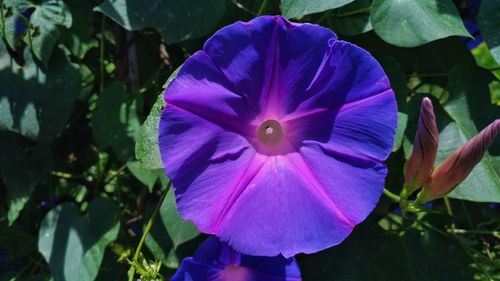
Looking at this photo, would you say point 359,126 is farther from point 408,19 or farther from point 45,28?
point 45,28

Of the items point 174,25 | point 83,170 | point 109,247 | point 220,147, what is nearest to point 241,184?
point 220,147

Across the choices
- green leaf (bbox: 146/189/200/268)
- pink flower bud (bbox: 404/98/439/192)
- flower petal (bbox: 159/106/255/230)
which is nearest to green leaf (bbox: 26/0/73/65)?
green leaf (bbox: 146/189/200/268)

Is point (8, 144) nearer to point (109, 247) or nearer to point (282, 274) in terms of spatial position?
point (109, 247)

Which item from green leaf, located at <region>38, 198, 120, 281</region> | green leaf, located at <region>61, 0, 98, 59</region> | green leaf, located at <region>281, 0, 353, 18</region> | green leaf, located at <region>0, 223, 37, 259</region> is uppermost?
green leaf, located at <region>281, 0, 353, 18</region>

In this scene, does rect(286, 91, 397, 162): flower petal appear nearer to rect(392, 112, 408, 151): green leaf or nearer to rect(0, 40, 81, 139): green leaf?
rect(392, 112, 408, 151): green leaf

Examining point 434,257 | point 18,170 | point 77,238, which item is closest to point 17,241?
point 18,170

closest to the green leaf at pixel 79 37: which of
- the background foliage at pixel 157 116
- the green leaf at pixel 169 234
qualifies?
the background foliage at pixel 157 116

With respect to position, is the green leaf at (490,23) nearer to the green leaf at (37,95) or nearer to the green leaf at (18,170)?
the green leaf at (37,95)
